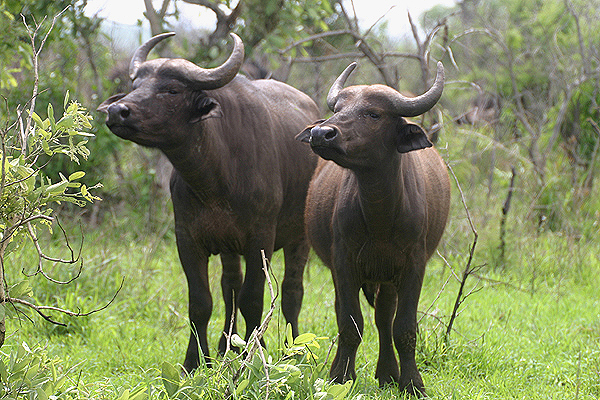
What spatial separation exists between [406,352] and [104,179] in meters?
6.24

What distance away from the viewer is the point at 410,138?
394cm

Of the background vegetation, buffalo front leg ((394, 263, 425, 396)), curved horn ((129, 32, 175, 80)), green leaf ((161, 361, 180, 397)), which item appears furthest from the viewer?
curved horn ((129, 32, 175, 80))

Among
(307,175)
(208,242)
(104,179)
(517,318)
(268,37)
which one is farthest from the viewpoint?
(104,179)

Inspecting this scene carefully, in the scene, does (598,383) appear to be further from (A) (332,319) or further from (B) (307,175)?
(B) (307,175)

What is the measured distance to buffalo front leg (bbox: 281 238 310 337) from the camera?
569cm

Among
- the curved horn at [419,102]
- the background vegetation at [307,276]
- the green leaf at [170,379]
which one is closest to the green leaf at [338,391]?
the background vegetation at [307,276]

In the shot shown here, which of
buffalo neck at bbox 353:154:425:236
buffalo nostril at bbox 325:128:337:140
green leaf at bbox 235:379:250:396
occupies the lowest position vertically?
green leaf at bbox 235:379:250:396

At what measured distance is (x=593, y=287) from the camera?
6.92 meters

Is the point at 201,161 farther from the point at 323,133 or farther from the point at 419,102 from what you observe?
the point at 419,102

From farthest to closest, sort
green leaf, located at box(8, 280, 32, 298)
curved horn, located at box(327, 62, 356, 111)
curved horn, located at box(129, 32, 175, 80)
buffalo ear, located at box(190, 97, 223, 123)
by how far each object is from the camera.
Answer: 1. curved horn, located at box(129, 32, 175, 80)
2. buffalo ear, located at box(190, 97, 223, 123)
3. curved horn, located at box(327, 62, 356, 111)
4. green leaf, located at box(8, 280, 32, 298)

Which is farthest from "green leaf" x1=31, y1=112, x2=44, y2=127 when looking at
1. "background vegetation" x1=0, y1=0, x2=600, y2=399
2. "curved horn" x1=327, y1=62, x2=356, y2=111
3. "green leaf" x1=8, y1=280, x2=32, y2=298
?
"curved horn" x1=327, y1=62, x2=356, y2=111

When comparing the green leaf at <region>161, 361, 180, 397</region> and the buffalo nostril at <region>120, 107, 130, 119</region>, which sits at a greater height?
the buffalo nostril at <region>120, 107, 130, 119</region>

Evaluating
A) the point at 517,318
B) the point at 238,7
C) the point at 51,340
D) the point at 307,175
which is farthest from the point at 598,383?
the point at 238,7

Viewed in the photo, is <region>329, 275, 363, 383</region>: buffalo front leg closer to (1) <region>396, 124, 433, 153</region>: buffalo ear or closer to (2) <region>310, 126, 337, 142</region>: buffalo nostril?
(1) <region>396, 124, 433, 153</region>: buffalo ear
